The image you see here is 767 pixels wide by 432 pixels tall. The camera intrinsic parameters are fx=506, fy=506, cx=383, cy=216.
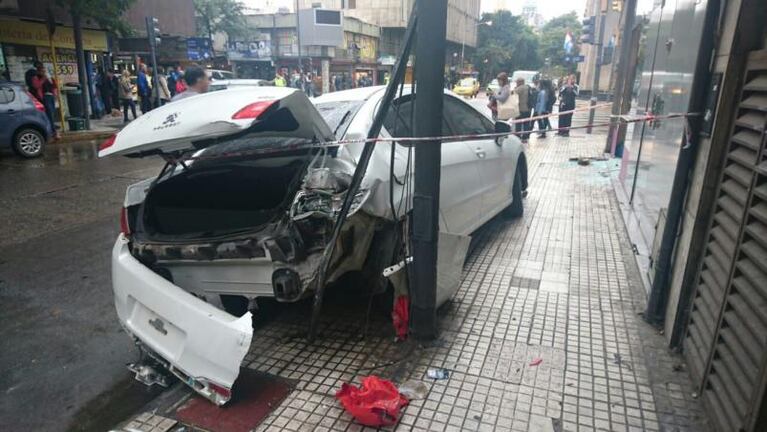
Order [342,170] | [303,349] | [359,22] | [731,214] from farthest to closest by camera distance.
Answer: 1. [359,22]
2. [303,349]
3. [342,170]
4. [731,214]

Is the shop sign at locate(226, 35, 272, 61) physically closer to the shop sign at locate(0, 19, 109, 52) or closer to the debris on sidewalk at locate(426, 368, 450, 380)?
the shop sign at locate(0, 19, 109, 52)

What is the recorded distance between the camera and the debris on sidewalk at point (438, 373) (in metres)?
3.13

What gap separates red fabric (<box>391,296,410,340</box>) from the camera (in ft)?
11.5

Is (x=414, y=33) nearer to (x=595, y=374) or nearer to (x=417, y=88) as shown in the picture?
(x=417, y=88)

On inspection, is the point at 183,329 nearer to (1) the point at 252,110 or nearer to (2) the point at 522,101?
(1) the point at 252,110

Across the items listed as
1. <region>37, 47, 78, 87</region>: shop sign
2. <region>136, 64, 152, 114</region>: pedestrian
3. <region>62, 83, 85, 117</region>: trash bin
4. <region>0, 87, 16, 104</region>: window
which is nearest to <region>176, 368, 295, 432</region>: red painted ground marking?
→ <region>0, 87, 16, 104</region>: window

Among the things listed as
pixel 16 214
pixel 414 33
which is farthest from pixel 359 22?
pixel 414 33

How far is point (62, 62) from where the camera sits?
57.1 ft

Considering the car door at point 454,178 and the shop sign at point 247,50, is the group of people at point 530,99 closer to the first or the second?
the car door at point 454,178

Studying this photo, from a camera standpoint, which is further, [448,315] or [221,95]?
[448,315]

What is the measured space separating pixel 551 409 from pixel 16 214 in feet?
23.9

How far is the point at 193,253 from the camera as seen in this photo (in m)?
3.15

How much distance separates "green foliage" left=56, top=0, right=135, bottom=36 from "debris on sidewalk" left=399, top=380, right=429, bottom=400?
15070mm

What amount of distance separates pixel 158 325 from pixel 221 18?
42728mm
